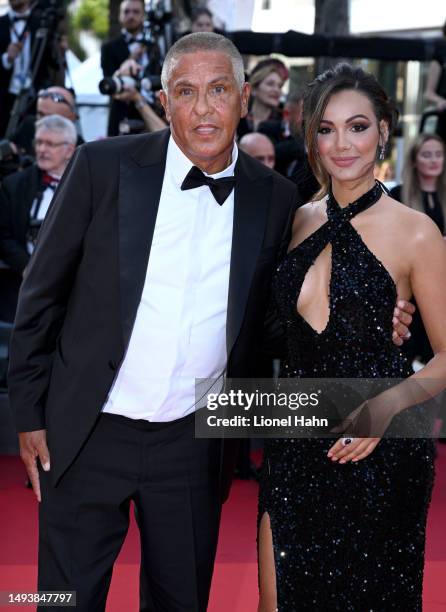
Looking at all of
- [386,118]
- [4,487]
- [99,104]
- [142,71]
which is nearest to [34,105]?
[142,71]

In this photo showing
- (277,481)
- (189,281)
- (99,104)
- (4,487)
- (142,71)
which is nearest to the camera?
(189,281)

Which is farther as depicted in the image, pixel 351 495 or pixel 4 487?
pixel 4 487

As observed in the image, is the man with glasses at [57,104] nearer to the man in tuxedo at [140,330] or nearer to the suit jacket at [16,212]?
the suit jacket at [16,212]

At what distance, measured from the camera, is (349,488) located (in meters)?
2.65

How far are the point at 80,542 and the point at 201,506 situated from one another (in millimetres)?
328

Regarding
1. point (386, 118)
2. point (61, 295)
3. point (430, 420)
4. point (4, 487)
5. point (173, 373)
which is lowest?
point (4, 487)

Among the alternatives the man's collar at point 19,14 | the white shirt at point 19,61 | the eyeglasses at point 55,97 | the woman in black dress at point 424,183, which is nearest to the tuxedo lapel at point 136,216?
the woman in black dress at point 424,183

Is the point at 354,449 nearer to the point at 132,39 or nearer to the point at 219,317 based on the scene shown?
the point at 219,317

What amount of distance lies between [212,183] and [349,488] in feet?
2.90

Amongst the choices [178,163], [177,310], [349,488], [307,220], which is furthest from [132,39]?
[349,488]

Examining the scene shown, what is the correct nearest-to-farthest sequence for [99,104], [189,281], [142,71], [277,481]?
[189,281]
[277,481]
[142,71]
[99,104]

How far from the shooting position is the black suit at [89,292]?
2.46 m

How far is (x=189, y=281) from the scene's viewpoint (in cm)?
250

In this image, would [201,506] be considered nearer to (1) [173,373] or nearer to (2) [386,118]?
(1) [173,373]
